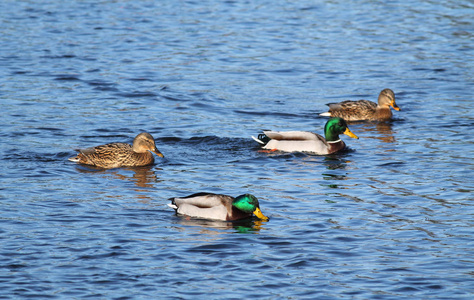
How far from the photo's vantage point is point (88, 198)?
12.5 meters

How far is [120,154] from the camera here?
14742 millimetres

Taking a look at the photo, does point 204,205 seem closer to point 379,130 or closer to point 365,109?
point 379,130

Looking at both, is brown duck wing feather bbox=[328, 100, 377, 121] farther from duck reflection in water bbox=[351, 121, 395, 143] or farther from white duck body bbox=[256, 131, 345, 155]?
white duck body bbox=[256, 131, 345, 155]

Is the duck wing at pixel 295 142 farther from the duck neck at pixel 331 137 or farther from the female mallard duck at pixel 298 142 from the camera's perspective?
the duck neck at pixel 331 137

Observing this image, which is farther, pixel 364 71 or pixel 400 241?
pixel 364 71

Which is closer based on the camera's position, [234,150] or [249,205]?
[249,205]

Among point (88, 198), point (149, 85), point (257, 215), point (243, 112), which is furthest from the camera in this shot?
point (149, 85)

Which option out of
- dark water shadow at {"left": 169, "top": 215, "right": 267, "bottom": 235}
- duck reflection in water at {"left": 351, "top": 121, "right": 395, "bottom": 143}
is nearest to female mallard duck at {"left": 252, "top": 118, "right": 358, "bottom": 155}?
duck reflection in water at {"left": 351, "top": 121, "right": 395, "bottom": 143}

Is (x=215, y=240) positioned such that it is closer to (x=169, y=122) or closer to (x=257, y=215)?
(x=257, y=215)

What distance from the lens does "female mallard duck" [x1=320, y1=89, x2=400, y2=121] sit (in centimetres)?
1828

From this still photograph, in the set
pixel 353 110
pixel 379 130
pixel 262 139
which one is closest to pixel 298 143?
pixel 262 139

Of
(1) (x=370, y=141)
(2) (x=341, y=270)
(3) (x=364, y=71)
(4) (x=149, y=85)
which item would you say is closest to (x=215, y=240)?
(2) (x=341, y=270)

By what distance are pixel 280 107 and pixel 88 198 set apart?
7606 mm

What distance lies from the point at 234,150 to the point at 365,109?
4.29 meters
